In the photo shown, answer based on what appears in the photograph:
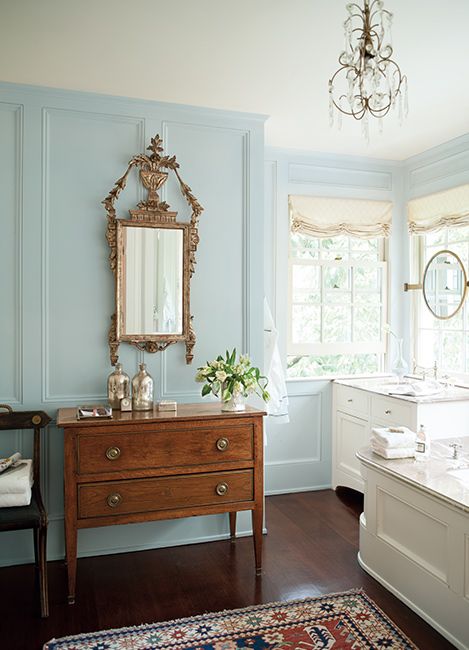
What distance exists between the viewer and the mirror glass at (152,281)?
138 inches

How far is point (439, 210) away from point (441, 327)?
932mm

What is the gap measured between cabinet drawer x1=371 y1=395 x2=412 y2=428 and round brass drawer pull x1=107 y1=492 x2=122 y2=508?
1994 millimetres

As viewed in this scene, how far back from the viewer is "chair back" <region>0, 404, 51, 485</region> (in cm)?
317

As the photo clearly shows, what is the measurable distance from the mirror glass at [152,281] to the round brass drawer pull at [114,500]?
98 cm

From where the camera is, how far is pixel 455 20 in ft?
8.46

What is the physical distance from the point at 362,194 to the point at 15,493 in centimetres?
357

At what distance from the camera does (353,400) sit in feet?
14.6

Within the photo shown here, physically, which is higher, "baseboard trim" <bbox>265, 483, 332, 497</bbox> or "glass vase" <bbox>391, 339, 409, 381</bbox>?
"glass vase" <bbox>391, 339, 409, 381</bbox>

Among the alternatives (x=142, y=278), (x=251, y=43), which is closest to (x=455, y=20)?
(x=251, y=43)

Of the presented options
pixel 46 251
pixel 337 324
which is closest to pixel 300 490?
pixel 337 324

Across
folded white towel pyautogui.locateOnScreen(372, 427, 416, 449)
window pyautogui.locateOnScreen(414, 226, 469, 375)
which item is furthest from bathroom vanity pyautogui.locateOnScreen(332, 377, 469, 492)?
folded white towel pyautogui.locateOnScreen(372, 427, 416, 449)

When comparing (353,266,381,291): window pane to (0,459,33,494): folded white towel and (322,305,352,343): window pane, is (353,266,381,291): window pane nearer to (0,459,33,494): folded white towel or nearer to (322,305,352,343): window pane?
(322,305,352,343): window pane

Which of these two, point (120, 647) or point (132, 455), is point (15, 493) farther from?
point (120, 647)

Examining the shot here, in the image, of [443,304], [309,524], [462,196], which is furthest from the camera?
[443,304]
